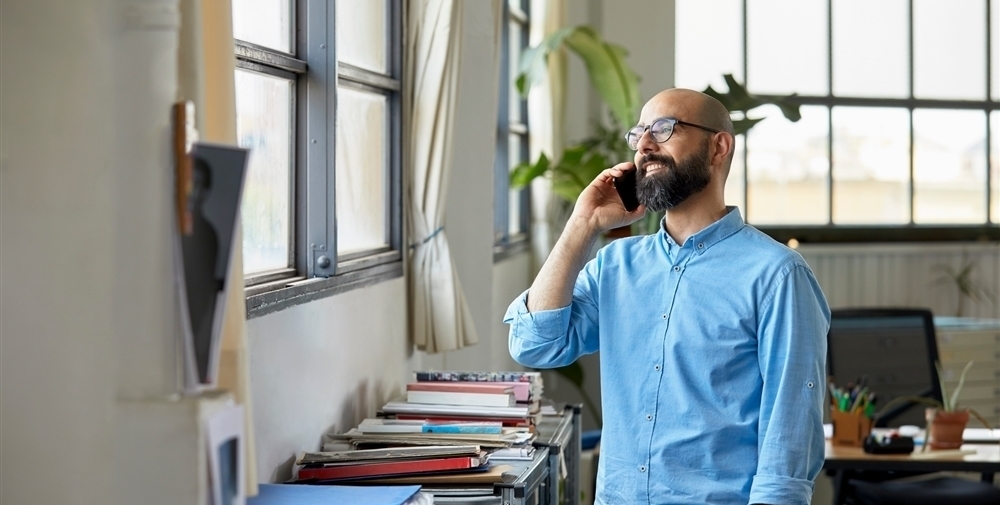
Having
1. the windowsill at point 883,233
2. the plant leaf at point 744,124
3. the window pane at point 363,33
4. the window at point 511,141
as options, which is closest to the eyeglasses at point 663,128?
the window pane at point 363,33

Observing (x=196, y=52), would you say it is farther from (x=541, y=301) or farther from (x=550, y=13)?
Result: (x=550, y=13)

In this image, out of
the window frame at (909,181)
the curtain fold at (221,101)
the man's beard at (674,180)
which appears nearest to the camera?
the curtain fold at (221,101)

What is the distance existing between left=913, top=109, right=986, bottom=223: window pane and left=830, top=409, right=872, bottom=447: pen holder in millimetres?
4550

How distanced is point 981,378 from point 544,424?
4.17 m

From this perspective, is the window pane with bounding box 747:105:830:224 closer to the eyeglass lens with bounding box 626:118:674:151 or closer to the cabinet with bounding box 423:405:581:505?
the cabinet with bounding box 423:405:581:505

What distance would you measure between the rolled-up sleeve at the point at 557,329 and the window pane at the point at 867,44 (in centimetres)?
596

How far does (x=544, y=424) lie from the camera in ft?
10.6

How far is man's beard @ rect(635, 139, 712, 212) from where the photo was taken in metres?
2.45

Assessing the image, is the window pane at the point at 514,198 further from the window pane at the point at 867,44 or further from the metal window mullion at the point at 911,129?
the metal window mullion at the point at 911,129

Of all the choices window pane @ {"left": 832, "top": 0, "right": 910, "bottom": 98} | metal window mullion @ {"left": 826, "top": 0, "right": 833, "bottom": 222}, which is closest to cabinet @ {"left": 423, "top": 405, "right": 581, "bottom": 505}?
metal window mullion @ {"left": 826, "top": 0, "right": 833, "bottom": 222}

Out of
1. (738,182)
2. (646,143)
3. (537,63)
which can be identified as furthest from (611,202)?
(738,182)

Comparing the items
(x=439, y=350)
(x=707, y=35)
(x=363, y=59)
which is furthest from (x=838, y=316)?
(x=707, y=35)

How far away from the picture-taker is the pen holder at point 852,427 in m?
4.02

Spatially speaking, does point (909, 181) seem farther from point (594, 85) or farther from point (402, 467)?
point (402, 467)
